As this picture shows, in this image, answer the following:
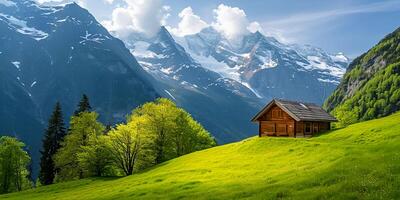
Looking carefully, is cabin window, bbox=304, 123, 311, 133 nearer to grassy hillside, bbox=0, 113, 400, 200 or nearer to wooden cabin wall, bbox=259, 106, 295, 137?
wooden cabin wall, bbox=259, 106, 295, 137

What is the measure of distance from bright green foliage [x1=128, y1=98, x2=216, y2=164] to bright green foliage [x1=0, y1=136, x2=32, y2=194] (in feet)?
93.8

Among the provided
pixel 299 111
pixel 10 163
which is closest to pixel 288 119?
pixel 299 111

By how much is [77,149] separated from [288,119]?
5026 centimetres

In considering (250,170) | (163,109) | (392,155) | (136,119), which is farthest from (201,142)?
(392,155)

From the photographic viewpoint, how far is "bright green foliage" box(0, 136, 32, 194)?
11162 centimetres

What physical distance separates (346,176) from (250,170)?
1801 cm

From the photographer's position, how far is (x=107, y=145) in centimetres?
10044

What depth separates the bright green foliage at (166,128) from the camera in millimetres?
108750

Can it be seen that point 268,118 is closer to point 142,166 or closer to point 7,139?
point 142,166

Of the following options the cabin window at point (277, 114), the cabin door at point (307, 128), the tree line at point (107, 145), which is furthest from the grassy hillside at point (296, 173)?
the tree line at point (107, 145)

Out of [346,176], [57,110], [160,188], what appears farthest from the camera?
[57,110]

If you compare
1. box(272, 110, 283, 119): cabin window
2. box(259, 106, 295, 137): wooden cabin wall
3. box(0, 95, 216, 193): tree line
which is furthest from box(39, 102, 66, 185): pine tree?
box(272, 110, 283, 119): cabin window

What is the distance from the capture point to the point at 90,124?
362 feet

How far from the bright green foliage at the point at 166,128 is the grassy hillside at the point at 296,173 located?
36710 mm
